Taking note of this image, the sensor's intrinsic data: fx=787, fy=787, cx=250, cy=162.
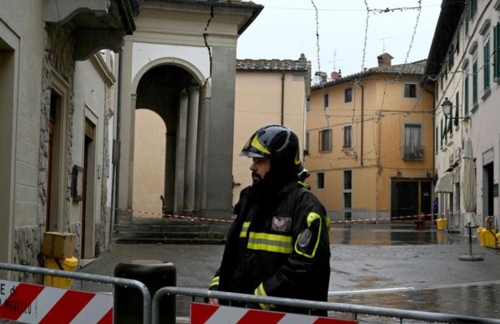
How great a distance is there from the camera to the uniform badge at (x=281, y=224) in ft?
12.9

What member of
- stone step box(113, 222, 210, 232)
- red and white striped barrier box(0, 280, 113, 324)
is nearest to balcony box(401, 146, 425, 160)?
stone step box(113, 222, 210, 232)

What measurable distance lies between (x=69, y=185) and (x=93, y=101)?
279 cm

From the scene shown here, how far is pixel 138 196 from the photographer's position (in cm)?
4053

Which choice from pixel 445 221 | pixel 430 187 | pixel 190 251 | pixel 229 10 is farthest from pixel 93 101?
pixel 430 187

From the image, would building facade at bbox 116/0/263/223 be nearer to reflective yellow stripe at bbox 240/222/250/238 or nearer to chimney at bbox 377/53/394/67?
reflective yellow stripe at bbox 240/222/250/238

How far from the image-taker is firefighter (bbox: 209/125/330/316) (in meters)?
3.78

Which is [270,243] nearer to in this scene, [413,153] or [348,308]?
[348,308]

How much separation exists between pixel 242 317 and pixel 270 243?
0.39m

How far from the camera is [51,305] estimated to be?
15.5 ft

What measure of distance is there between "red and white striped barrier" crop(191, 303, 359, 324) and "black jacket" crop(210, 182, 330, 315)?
0.33ft

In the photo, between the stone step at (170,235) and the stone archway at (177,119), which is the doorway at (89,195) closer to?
the stone step at (170,235)

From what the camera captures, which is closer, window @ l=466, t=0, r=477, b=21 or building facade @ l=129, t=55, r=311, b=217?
window @ l=466, t=0, r=477, b=21

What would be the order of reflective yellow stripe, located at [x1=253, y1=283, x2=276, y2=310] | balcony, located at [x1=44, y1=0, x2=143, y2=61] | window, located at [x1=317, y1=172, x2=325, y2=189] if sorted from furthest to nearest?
window, located at [x1=317, y1=172, x2=325, y2=189] < balcony, located at [x1=44, y1=0, x2=143, y2=61] < reflective yellow stripe, located at [x1=253, y1=283, x2=276, y2=310]

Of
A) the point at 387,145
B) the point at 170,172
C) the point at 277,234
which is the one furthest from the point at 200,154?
the point at 387,145
